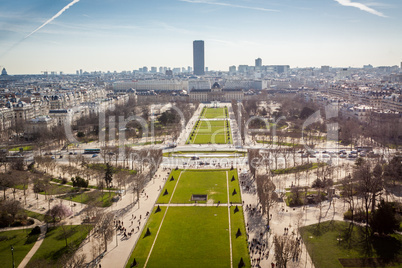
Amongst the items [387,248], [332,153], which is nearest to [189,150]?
[332,153]

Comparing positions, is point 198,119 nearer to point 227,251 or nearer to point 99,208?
point 99,208

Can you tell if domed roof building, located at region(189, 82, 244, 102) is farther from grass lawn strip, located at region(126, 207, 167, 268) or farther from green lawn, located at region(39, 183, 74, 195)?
grass lawn strip, located at region(126, 207, 167, 268)

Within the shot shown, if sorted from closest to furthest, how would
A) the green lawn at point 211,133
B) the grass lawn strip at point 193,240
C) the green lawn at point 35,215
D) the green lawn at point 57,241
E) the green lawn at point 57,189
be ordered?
1. the grass lawn strip at point 193,240
2. the green lawn at point 57,241
3. the green lawn at point 35,215
4. the green lawn at point 57,189
5. the green lawn at point 211,133

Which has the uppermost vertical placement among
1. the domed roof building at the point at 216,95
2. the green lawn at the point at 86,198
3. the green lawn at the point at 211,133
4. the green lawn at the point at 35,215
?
the domed roof building at the point at 216,95

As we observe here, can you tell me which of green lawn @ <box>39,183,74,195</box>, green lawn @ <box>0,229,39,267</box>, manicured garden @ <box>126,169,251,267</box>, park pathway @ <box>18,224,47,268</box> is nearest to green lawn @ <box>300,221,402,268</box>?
manicured garden @ <box>126,169,251,267</box>

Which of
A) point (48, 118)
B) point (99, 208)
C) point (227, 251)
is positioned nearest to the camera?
point (227, 251)

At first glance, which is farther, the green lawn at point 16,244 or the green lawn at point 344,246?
the green lawn at point 16,244

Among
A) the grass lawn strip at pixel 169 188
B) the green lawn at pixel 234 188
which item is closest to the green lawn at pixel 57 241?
the grass lawn strip at pixel 169 188

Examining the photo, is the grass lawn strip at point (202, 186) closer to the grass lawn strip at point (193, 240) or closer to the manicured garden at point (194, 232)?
the manicured garden at point (194, 232)
